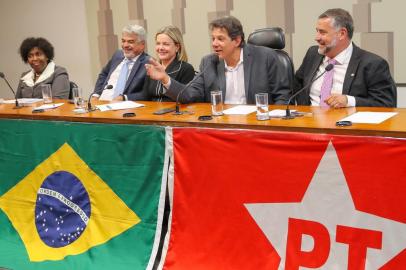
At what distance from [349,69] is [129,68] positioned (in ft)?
5.44

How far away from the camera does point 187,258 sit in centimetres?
236

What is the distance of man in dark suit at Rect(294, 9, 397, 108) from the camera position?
2738 millimetres

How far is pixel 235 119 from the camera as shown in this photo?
2322 mm

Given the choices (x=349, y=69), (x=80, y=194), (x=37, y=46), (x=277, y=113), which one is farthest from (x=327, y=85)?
(x=37, y=46)

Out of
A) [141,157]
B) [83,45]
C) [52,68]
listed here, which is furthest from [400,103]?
[83,45]

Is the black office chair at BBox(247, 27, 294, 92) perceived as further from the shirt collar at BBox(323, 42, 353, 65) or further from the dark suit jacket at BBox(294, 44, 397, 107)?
the dark suit jacket at BBox(294, 44, 397, 107)

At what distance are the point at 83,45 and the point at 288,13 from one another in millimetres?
2174

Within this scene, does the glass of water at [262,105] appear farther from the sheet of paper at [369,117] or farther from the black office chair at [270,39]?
the black office chair at [270,39]

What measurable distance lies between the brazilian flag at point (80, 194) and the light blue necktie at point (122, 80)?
1030mm

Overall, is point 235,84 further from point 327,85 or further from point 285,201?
point 285,201

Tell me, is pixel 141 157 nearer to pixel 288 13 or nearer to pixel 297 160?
pixel 297 160

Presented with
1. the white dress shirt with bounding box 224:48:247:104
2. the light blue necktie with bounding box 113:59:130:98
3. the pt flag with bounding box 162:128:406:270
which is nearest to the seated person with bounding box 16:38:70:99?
the light blue necktie with bounding box 113:59:130:98

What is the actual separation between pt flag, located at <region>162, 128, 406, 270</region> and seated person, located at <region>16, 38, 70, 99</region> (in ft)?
6.79

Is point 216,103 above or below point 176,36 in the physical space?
below
